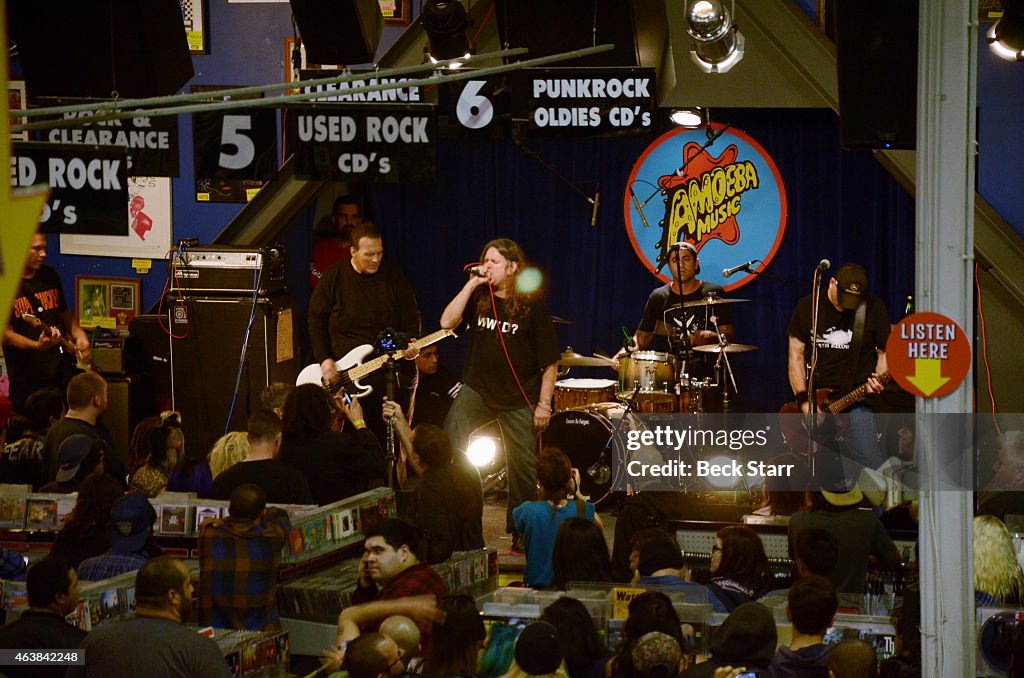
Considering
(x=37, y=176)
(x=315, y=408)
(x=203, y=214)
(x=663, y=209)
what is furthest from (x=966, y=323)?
(x=203, y=214)

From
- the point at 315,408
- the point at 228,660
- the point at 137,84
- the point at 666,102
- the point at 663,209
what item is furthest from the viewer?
the point at 663,209

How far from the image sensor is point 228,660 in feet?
17.4

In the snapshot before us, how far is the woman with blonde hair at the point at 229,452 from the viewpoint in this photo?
7918 millimetres

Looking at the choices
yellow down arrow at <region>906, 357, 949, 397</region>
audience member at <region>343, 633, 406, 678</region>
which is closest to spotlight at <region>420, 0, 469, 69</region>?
yellow down arrow at <region>906, 357, 949, 397</region>

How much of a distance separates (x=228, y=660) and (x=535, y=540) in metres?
2.20

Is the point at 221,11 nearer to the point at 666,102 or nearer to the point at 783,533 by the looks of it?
the point at 666,102

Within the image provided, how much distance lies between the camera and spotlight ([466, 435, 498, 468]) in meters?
10.6

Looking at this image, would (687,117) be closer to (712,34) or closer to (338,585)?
(712,34)

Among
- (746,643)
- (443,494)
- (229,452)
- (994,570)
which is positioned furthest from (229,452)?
(994,570)

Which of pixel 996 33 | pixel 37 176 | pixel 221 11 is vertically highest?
pixel 221 11

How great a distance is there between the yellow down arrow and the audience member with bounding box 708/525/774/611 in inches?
45.5

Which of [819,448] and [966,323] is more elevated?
[966,323]

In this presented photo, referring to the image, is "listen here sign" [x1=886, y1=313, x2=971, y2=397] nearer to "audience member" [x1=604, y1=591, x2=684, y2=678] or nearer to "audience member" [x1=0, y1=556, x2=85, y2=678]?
"audience member" [x1=604, y1=591, x2=684, y2=678]

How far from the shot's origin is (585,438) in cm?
990
